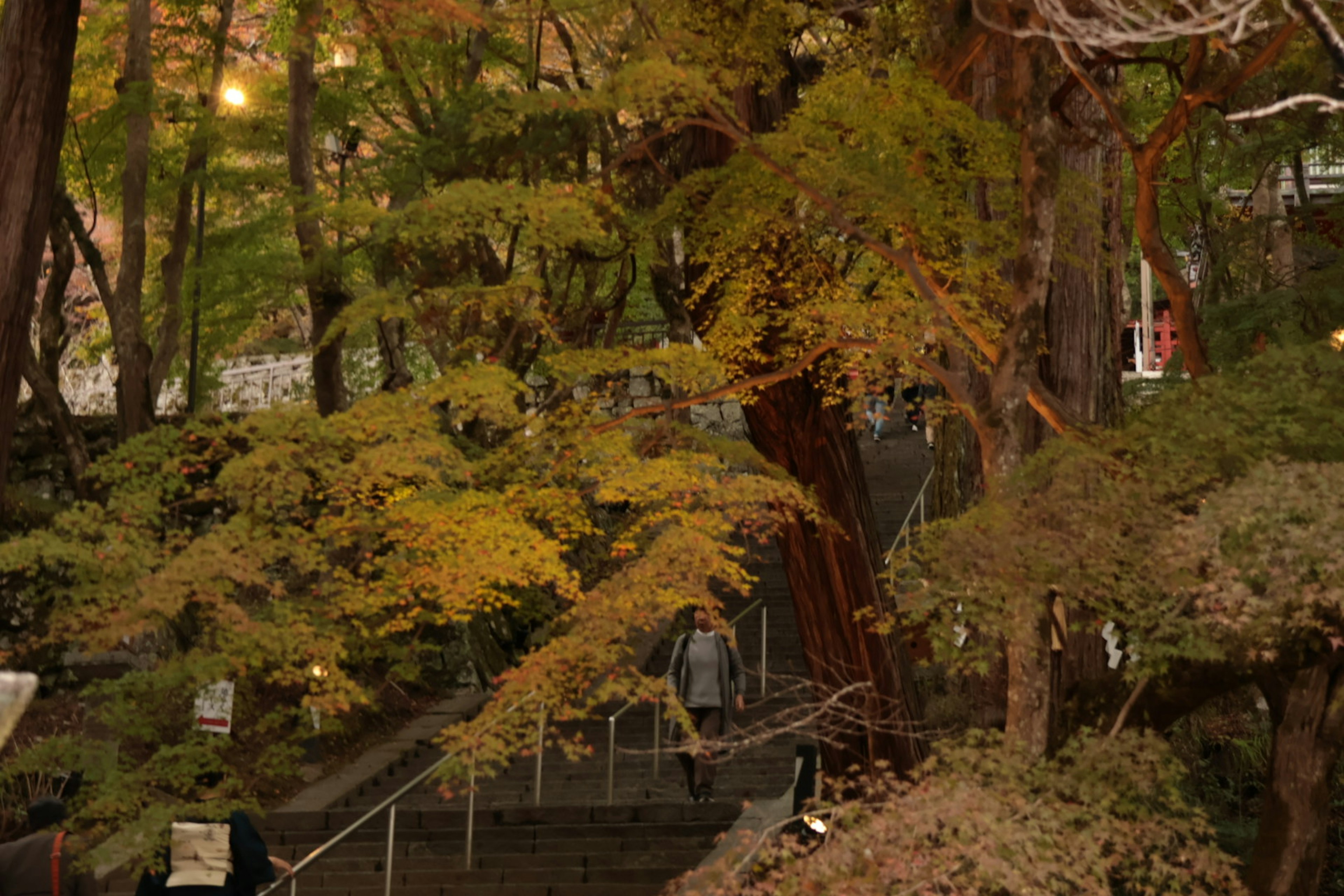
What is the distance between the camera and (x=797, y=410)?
11859mm

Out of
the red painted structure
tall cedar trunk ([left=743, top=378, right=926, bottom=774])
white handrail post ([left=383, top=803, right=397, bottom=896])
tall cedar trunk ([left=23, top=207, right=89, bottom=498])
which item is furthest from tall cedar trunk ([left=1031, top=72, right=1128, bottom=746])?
the red painted structure

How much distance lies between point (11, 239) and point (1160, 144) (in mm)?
7802

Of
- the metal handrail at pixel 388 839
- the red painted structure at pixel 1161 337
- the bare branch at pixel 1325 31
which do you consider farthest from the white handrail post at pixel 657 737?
the red painted structure at pixel 1161 337

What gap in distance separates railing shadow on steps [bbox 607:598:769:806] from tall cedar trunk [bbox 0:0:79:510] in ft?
15.0

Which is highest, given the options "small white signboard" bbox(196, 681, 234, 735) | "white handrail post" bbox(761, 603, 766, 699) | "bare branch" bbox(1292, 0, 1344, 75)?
"bare branch" bbox(1292, 0, 1344, 75)

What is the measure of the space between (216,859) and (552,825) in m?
5.00

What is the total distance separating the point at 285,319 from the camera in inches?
1184

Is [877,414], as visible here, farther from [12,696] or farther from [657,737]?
[12,696]

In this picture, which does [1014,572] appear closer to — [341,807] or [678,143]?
[678,143]

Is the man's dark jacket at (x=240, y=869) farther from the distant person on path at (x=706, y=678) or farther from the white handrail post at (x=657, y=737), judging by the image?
the white handrail post at (x=657, y=737)

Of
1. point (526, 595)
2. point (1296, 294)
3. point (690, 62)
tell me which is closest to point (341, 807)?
point (526, 595)

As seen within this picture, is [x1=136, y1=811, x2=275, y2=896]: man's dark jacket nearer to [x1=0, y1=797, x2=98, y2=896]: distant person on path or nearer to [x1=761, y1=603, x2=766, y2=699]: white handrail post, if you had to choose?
[x1=0, y1=797, x2=98, y2=896]: distant person on path

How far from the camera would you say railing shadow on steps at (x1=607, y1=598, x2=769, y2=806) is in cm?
1201

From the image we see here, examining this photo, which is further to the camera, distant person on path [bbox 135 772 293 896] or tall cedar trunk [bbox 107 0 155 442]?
tall cedar trunk [bbox 107 0 155 442]
